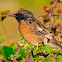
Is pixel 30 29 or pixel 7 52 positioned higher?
pixel 30 29

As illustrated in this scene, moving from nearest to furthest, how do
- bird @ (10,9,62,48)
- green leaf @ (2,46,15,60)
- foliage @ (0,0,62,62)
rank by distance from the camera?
foliage @ (0,0,62,62) < bird @ (10,9,62,48) < green leaf @ (2,46,15,60)

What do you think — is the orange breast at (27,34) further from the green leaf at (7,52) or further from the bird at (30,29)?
the green leaf at (7,52)

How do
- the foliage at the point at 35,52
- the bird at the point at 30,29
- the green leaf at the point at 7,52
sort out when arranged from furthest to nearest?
the green leaf at the point at 7,52
the bird at the point at 30,29
the foliage at the point at 35,52

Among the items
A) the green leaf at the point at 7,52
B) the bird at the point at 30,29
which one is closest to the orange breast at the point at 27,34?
the bird at the point at 30,29

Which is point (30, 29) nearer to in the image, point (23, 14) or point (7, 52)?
point (23, 14)

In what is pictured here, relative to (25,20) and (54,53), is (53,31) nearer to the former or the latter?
(25,20)

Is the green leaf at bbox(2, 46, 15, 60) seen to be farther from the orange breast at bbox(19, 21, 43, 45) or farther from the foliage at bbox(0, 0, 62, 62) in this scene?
the orange breast at bbox(19, 21, 43, 45)

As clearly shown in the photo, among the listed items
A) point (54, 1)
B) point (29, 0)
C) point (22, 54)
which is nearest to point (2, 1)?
point (29, 0)

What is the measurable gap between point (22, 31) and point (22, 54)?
0.36 metres

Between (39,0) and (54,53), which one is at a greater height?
(54,53)

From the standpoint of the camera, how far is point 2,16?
280cm

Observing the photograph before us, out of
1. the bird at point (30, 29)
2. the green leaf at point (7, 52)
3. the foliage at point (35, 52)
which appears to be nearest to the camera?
the foliage at point (35, 52)

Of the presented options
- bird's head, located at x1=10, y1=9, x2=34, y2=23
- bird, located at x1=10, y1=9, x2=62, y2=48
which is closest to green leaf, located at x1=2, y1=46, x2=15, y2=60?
bird, located at x1=10, y1=9, x2=62, y2=48

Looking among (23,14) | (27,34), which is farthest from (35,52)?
(23,14)
